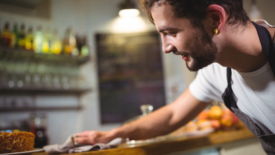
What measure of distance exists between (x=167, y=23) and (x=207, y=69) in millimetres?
427

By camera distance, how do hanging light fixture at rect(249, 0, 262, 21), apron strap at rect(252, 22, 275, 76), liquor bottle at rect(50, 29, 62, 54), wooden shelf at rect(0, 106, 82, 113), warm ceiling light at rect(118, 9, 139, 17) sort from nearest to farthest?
apron strap at rect(252, 22, 275, 76) → hanging light fixture at rect(249, 0, 262, 21) → wooden shelf at rect(0, 106, 82, 113) → warm ceiling light at rect(118, 9, 139, 17) → liquor bottle at rect(50, 29, 62, 54)

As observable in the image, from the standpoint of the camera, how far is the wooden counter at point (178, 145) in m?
1.04

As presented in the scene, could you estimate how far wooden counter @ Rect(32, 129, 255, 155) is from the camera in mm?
1035

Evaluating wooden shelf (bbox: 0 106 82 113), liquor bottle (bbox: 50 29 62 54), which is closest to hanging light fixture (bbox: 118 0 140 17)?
liquor bottle (bbox: 50 29 62 54)

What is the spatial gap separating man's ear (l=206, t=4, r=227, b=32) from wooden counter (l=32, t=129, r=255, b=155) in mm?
533

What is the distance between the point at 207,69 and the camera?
51.3 inches

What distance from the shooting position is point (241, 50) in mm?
1012

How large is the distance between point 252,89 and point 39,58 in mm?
3185

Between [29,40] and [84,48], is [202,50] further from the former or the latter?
[84,48]

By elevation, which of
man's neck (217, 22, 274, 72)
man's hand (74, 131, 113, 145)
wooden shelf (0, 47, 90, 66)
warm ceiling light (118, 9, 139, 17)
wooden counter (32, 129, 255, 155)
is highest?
warm ceiling light (118, 9, 139, 17)

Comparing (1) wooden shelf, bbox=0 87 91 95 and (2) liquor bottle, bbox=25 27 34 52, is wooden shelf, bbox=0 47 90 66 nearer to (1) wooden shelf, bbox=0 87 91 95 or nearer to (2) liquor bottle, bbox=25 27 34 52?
(2) liquor bottle, bbox=25 27 34 52

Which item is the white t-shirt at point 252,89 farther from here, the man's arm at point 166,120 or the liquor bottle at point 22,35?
the liquor bottle at point 22,35

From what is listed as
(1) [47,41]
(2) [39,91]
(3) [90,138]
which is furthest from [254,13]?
(2) [39,91]

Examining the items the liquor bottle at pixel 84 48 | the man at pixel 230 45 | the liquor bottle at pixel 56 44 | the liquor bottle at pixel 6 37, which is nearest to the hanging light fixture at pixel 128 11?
the liquor bottle at pixel 84 48
